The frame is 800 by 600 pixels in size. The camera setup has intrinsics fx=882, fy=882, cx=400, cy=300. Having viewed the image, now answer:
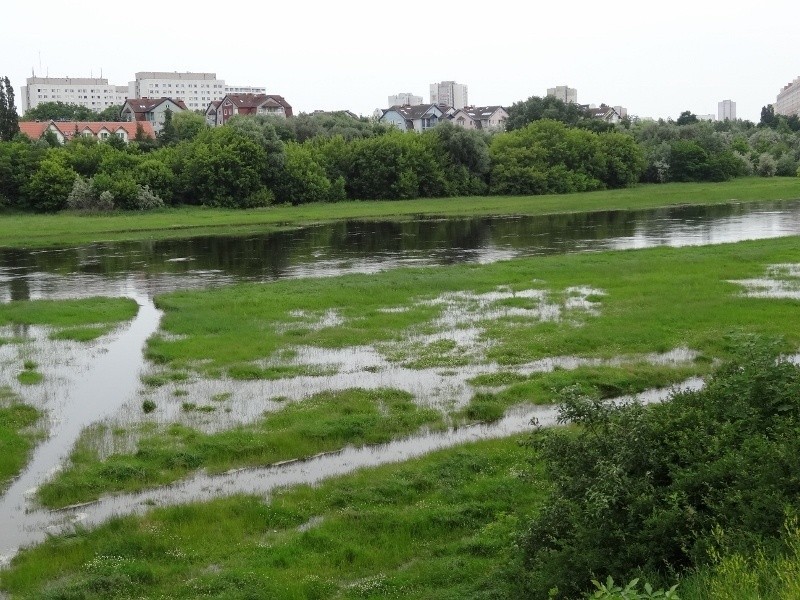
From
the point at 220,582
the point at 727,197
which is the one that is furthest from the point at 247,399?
the point at 727,197

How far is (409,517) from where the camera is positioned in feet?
42.0

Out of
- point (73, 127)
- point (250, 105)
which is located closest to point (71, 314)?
point (73, 127)

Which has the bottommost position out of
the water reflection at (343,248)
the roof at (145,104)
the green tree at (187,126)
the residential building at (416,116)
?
the water reflection at (343,248)

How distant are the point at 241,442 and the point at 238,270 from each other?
26268 mm

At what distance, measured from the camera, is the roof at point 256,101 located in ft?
508

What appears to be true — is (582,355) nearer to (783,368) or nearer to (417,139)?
(783,368)

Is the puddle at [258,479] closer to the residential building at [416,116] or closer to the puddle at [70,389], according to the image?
the puddle at [70,389]

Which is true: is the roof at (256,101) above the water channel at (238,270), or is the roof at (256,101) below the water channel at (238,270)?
above

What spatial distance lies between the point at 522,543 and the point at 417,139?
9148 centimetres

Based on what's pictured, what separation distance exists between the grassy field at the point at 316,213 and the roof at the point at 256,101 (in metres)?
72.7

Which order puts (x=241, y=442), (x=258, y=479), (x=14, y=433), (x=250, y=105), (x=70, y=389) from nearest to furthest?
(x=258, y=479) → (x=241, y=442) → (x=14, y=433) → (x=70, y=389) → (x=250, y=105)

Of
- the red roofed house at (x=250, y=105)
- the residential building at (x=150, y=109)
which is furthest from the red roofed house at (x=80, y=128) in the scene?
the residential building at (x=150, y=109)

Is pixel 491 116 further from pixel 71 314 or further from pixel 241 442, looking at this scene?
pixel 241 442

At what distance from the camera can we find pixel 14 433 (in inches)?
706
